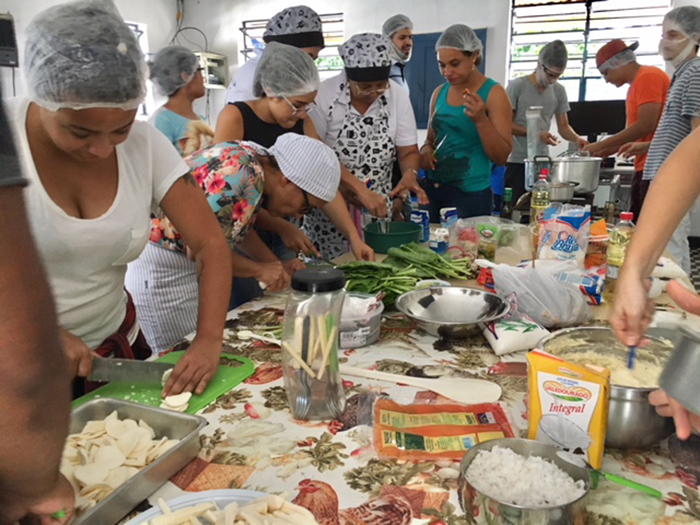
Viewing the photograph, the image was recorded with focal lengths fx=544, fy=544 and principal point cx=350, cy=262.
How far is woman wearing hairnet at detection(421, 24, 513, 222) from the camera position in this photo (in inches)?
115

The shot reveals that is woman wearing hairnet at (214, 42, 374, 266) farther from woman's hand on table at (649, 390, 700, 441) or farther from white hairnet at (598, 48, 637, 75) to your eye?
white hairnet at (598, 48, 637, 75)

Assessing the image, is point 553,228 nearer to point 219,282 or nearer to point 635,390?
point 635,390

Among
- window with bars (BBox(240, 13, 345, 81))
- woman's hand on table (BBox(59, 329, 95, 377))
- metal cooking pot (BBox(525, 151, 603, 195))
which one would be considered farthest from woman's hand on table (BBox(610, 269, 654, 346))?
window with bars (BBox(240, 13, 345, 81))

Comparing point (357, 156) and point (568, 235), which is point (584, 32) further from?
point (568, 235)

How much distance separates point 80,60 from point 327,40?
6826 millimetres

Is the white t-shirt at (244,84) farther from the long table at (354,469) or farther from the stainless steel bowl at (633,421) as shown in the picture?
the stainless steel bowl at (633,421)

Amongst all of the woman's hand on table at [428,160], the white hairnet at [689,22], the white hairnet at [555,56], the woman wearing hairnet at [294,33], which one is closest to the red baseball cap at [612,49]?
the white hairnet at [555,56]

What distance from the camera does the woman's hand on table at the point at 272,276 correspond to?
1854 mm

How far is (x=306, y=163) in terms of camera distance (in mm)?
1843

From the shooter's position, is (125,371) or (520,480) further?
(125,371)

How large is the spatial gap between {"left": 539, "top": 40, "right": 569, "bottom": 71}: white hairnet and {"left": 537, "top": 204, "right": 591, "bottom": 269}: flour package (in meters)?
3.32

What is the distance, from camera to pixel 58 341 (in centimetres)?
43

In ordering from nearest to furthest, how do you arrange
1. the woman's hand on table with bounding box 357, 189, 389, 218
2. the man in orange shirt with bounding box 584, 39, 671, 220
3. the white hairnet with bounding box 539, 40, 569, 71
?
the woman's hand on table with bounding box 357, 189, 389, 218 < the man in orange shirt with bounding box 584, 39, 671, 220 < the white hairnet with bounding box 539, 40, 569, 71

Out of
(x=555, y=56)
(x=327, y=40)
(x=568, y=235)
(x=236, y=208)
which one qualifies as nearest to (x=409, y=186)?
(x=568, y=235)
